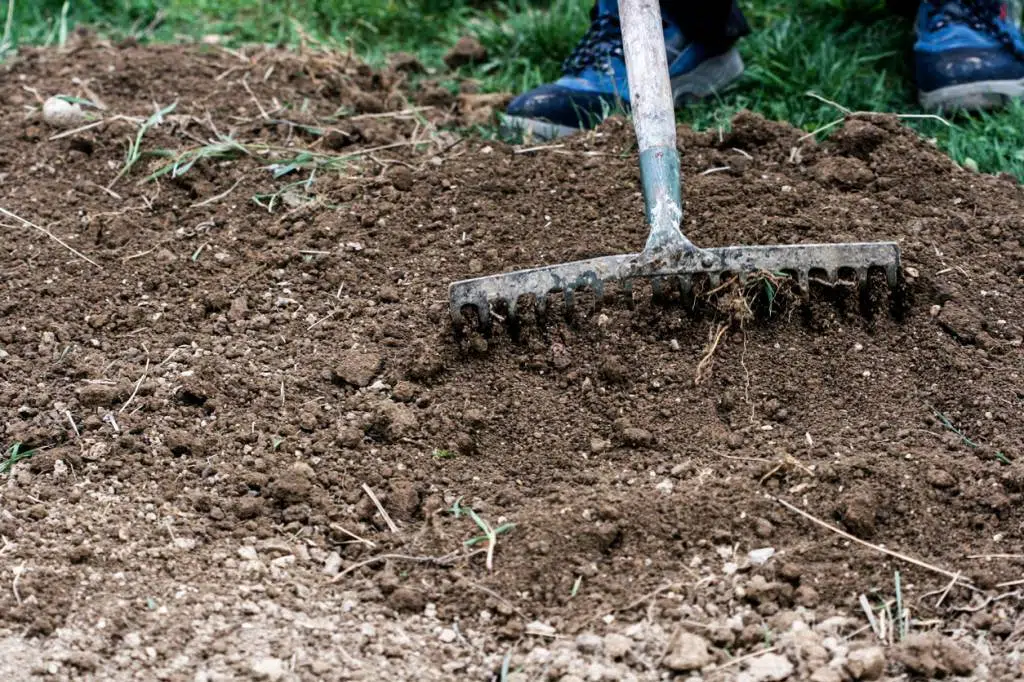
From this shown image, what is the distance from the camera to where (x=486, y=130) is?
357 centimetres

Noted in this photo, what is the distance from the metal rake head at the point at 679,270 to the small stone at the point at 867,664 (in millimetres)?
841

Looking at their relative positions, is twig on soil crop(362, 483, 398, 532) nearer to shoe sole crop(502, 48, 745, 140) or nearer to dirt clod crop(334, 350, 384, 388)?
dirt clod crop(334, 350, 384, 388)

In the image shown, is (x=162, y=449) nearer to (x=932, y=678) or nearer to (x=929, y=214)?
(x=932, y=678)

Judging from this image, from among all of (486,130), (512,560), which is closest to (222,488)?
(512,560)

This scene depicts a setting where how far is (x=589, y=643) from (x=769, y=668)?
284mm

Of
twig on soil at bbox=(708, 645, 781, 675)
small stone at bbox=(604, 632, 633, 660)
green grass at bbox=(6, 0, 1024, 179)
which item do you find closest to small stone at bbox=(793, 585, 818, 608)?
twig on soil at bbox=(708, 645, 781, 675)

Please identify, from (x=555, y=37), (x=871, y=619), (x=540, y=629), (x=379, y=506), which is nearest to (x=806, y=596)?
(x=871, y=619)

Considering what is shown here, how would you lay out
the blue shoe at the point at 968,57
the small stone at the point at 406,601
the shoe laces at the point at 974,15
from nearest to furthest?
the small stone at the point at 406,601 < the blue shoe at the point at 968,57 < the shoe laces at the point at 974,15

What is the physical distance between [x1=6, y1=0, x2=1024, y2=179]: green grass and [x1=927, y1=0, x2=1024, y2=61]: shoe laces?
197 mm

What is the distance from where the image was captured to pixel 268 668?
1.94 metres

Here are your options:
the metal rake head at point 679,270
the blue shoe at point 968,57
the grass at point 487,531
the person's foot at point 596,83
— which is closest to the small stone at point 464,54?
the person's foot at point 596,83

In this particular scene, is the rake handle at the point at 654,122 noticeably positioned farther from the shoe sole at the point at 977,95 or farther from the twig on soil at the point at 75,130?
the twig on soil at the point at 75,130

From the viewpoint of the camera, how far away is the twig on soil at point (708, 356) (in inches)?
97.4

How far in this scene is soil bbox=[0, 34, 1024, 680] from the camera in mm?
2016
